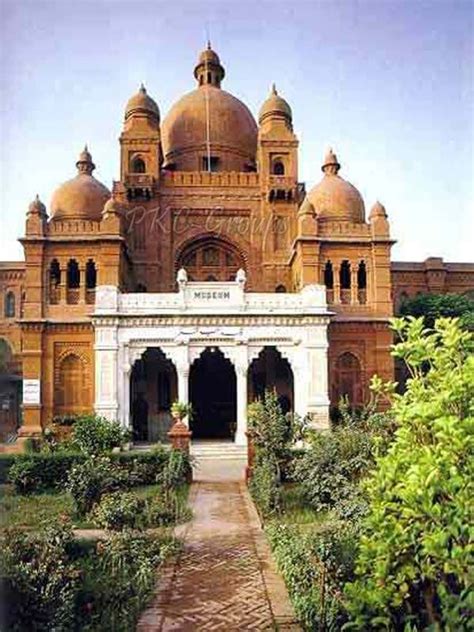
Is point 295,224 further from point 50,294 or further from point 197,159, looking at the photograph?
point 50,294

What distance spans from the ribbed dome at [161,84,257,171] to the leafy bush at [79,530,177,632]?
79.2 ft

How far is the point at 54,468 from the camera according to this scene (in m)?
13.5

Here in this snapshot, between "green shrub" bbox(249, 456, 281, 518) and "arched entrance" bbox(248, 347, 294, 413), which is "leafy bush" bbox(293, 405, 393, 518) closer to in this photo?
"green shrub" bbox(249, 456, 281, 518)

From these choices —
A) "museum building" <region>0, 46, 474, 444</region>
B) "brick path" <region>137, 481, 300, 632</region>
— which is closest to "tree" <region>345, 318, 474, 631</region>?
"brick path" <region>137, 481, 300, 632</region>

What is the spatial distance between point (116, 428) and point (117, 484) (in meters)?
4.99

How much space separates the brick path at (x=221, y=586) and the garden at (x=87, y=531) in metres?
0.21

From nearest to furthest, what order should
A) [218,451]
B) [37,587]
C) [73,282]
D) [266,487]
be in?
[37,587], [266,487], [218,451], [73,282]

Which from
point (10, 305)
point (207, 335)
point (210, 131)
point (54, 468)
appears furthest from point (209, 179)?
point (54, 468)

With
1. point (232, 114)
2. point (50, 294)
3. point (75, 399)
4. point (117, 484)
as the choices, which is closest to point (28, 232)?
point (50, 294)

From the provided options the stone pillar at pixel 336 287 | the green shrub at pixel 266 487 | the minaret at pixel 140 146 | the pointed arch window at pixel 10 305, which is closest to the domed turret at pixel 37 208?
the minaret at pixel 140 146

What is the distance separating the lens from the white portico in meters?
21.6

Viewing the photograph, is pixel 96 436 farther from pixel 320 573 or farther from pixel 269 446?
pixel 320 573

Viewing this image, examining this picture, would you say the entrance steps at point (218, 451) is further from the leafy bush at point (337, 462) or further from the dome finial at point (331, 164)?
the dome finial at point (331, 164)

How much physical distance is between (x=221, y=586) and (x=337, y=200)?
21.4m
